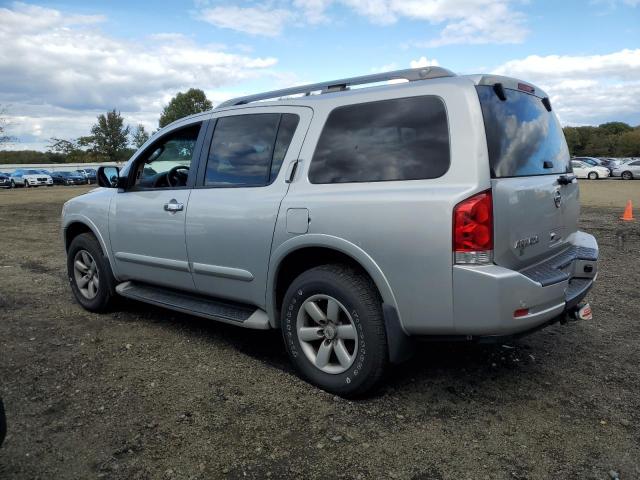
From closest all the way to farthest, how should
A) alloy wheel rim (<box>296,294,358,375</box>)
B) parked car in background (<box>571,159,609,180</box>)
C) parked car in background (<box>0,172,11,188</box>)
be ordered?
alloy wheel rim (<box>296,294,358,375</box>)
parked car in background (<box>571,159,609,180</box>)
parked car in background (<box>0,172,11,188</box>)

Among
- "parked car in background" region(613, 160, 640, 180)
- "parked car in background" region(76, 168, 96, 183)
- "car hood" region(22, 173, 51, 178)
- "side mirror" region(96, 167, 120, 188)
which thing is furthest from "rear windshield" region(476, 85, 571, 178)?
"parked car in background" region(76, 168, 96, 183)

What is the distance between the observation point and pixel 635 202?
691 inches

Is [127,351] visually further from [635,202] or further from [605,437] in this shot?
[635,202]

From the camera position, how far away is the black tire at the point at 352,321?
3.07m

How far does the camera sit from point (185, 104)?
3137 inches

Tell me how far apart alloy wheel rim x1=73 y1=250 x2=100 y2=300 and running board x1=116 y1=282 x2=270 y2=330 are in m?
0.42

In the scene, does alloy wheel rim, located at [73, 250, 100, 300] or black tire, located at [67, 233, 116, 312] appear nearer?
black tire, located at [67, 233, 116, 312]

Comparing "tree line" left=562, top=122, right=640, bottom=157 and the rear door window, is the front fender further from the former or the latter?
"tree line" left=562, top=122, right=640, bottom=157

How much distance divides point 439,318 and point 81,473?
76.2 inches

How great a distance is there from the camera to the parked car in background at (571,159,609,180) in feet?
122

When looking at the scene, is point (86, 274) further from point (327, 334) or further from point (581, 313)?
point (581, 313)

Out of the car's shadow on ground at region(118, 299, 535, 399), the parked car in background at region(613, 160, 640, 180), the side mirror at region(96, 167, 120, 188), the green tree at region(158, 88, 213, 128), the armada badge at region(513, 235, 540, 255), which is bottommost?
the parked car in background at region(613, 160, 640, 180)

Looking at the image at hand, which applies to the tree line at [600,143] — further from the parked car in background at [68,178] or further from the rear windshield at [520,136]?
the rear windshield at [520,136]

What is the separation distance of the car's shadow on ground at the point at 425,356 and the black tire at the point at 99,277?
18.4 inches
